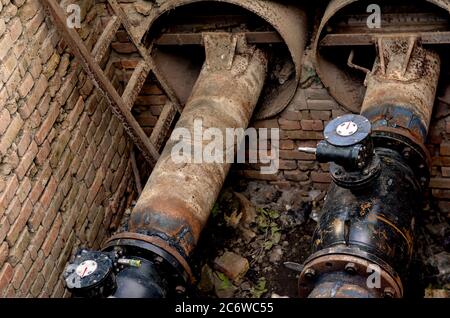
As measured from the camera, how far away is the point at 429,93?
4273 mm

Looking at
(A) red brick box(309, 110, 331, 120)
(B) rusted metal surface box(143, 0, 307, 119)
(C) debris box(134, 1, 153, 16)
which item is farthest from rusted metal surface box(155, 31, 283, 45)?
(A) red brick box(309, 110, 331, 120)

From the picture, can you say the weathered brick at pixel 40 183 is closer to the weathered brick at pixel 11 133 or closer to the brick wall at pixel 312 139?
the weathered brick at pixel 11 133

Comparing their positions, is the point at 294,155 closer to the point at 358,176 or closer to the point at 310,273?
the point at 358,176

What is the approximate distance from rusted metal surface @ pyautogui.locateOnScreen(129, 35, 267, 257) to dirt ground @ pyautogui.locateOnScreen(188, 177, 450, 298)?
898mm

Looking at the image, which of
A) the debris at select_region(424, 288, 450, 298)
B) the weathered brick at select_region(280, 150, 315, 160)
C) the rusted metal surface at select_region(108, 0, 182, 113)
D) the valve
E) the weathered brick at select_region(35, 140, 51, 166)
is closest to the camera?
the valve

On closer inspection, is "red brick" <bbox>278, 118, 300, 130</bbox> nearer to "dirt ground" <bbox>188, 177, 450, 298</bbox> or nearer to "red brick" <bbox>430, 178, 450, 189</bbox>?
"dirt ground" <bbox>188, 177, 450, 298</bbox>

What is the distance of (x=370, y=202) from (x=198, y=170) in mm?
1068

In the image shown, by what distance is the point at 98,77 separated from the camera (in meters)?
4.46

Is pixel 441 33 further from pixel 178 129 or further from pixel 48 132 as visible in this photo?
pixel 48 132

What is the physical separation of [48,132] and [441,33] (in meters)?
2.57

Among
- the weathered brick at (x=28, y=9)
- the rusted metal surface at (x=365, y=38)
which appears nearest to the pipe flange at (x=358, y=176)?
the rusted metal surface at (x=365, y=38)

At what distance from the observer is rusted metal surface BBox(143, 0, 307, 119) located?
177 inches
